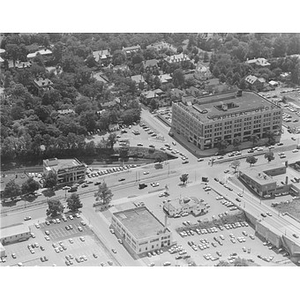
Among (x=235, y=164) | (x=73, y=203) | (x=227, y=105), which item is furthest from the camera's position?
(x=227, y=105)

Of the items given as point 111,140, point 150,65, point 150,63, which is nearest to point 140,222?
point 111,140

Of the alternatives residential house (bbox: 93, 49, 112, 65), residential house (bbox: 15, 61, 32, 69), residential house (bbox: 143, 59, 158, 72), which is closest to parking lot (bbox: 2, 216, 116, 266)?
residential house (bbox: 15, 61, 32, 69)

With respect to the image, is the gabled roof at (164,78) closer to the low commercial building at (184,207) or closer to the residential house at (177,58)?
the residential house at (177,58)

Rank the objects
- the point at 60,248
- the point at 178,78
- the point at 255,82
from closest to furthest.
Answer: the point at 60,248 < the point at 255,82 < the point at 178,78

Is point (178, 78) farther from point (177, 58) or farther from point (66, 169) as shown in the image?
point (66, 169)

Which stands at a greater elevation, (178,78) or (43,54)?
(43,54)

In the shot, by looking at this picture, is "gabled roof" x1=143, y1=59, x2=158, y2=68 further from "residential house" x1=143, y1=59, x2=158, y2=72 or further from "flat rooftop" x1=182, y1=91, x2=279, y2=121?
"flat rooftop" x1=182, y1=91, x2=279, y2=121

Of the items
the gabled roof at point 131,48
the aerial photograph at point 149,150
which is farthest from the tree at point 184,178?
the gabled roof at point 131,48

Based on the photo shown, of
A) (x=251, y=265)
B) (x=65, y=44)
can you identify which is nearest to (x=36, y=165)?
(x=251, y=265)
